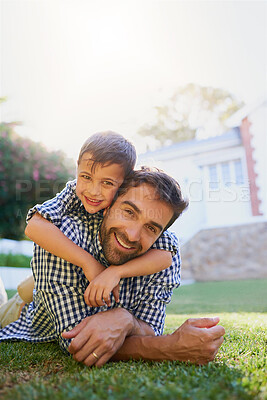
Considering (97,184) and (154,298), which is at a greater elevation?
(97,184)

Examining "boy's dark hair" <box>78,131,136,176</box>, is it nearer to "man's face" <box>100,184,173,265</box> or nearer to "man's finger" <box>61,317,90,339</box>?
"man's face" <box>100,184,173,265</box>

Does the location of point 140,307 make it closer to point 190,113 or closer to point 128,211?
point 128,211

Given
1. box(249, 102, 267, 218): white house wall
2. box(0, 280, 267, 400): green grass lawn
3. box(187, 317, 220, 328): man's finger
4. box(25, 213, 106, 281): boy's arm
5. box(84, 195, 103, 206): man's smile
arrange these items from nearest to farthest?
box(0, 280, 267, 400): green grass lawn < box(187, 317, 220, 328): man's finger < box(25, 213, 106, 281): boy's arm < box(84, 195, 103, 206): man's smile < box(249, 102, 267, 218): white house wall

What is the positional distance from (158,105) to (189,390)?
79.1ft

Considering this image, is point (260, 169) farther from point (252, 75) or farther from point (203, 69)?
point (203, 69)

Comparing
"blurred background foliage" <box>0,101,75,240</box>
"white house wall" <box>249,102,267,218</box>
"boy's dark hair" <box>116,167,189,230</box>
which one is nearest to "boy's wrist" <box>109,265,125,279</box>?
"boy's dark hair" <box>116,167,189,230</box>

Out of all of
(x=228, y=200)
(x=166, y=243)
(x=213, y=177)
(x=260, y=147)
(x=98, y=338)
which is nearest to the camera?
(x=98, y=338)

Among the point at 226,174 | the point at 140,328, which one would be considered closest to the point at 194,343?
the point at 140,328

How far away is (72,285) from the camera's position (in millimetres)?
2221

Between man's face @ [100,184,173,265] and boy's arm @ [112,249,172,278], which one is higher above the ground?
man's face @ [100,184,173,265]

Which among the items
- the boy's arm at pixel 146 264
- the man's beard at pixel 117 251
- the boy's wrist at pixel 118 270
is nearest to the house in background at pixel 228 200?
the boy's arm at pixel 146 264

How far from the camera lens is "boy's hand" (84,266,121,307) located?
1.99 metres

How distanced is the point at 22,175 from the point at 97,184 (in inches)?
272

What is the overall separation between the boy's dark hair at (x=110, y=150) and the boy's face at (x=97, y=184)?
0.11 feet
